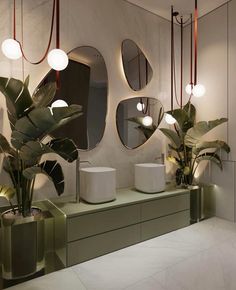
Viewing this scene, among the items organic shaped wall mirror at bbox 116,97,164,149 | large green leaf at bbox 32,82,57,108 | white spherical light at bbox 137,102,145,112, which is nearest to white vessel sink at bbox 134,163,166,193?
organic shaped wall mirror at bbox 116,97,164,149

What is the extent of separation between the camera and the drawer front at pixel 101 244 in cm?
196

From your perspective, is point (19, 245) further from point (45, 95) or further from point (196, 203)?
point (196, 203)

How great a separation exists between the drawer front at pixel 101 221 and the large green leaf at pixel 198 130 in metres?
1.17

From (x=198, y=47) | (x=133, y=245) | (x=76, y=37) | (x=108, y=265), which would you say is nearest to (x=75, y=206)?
(x=108, y=265)

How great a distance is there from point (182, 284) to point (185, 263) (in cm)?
31

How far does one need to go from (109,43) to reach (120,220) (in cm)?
211

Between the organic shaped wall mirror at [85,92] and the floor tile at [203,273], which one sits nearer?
the floor tile at [203,273]

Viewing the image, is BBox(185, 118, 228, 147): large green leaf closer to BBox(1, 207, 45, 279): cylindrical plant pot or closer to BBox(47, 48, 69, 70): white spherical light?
BBox(47, 48, 69, 70): white spherical light

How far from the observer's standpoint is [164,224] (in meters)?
2.57

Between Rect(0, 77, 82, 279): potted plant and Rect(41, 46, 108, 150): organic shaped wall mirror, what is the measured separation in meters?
0.55

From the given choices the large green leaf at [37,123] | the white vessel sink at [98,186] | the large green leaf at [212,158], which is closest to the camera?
the large green leaf at [37,123]

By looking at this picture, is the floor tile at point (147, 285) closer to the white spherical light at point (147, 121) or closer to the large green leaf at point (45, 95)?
the large green leaf at point (45, 95)

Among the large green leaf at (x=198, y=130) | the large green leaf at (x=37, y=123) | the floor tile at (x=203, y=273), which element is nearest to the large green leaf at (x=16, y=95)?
the large green leaf at (x=37, y=123)

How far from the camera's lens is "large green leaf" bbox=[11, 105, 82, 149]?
159 centimetres
